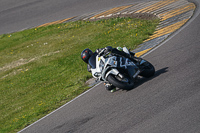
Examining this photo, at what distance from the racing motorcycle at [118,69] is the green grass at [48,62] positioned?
5.99ft

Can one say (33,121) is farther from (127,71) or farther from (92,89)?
(127,71)

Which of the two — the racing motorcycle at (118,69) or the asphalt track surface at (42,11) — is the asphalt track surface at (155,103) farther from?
the asphalt track surface at (42,11)

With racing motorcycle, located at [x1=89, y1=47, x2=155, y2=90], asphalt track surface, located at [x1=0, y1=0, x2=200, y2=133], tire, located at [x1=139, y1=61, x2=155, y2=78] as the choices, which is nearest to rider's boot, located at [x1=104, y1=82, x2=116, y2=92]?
racing motorcycle, located at [x1=89, y1=47, x2=155, y2=90]

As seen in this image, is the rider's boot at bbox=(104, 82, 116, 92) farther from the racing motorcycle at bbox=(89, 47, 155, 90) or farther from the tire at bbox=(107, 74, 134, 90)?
the tire at bbox=(107, 74, 134, 90)

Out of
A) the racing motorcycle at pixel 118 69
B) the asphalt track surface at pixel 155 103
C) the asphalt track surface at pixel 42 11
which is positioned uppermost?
the asphalt track surface at pixel 42 11

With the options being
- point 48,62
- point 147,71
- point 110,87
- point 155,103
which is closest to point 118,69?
point 110,87

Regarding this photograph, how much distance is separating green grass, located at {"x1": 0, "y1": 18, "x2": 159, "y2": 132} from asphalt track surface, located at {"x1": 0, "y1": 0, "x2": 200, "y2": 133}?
4.23 ft

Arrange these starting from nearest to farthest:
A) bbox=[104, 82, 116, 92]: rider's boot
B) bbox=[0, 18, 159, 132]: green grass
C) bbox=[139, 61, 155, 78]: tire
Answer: bbox=[139, 61, 155, 78]: tire → bbox=[104, 82, 116, 92]: rider's boot → bbox=[0, 18, 159, 132]: green grass

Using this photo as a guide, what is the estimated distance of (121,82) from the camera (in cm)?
859

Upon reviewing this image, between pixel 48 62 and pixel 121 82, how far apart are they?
681 centimetres

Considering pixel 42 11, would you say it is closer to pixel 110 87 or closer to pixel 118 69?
pixel 110 87

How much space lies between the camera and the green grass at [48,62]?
11.0 meters

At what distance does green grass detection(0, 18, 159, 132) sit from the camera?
11.0m

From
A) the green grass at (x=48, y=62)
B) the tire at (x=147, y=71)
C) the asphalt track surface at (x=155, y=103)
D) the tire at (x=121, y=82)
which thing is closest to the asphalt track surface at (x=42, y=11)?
the green grass at (x=48, y=62)
